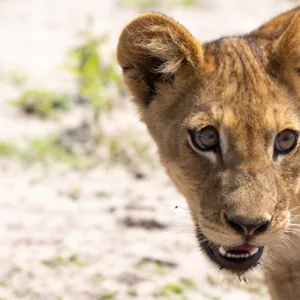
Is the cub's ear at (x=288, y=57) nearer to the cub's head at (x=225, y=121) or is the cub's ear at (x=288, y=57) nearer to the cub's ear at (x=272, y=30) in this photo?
the cub's head at (x=225, y=121)

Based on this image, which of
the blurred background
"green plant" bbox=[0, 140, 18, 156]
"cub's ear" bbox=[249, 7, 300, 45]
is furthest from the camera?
"green plant" bbox=[0, 140, 18, 156]

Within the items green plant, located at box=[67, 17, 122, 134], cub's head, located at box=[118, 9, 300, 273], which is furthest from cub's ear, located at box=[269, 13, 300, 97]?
green plant, located at box=[67, 17, 122, 134]

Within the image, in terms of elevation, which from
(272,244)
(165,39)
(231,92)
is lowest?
(272,244)

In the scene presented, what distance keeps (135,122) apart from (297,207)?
3.08 meters

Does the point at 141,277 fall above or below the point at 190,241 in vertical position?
below

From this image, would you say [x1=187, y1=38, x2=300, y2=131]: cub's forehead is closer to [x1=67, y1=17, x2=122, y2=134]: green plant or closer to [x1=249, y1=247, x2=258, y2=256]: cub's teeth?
[x1=249, y1=247, x2=258, y2=256]: cub's teeth

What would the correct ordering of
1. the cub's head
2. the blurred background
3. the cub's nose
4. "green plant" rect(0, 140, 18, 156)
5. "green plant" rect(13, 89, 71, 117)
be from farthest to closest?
"green plant" rect(13, 89, 71, 117) → "green plant" rect(0, 140, 18, 156) → the blurred background → the cub's head → the cub's nose

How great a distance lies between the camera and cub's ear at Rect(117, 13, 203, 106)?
10.7ft

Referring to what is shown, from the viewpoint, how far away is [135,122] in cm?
605

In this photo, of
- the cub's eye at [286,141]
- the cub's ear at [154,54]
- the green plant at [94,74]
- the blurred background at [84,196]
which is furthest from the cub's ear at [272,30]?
the green plant at [94,74]

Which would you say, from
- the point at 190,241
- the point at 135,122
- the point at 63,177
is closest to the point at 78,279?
the point at 190,241

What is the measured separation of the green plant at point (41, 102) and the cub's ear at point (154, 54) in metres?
2.72

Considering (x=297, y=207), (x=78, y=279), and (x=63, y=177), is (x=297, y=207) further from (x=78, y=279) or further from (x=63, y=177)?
(x=63, y=177)

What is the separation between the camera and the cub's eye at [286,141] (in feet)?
9.81
